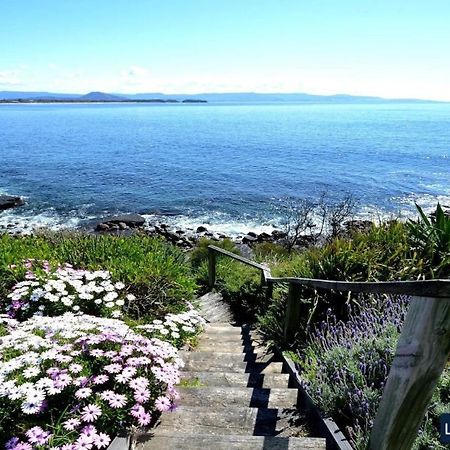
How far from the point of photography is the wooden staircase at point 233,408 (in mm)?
3184

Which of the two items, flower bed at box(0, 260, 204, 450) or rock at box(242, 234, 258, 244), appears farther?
rock at box(242, 234, 258, 244)

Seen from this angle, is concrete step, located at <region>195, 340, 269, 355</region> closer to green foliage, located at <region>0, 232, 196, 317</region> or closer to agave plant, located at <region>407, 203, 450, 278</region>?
green foliage, located at <region>0, 232, 196, 317</region>

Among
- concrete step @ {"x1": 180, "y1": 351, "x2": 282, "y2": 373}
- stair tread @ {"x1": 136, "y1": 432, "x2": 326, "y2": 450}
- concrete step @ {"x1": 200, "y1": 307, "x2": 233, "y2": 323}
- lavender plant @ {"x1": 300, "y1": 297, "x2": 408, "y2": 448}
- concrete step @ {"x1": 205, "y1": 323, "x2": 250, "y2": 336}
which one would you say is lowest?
concrete step @ {"x1": 200, "y1": 307, "x2": 233, "y2": 323}

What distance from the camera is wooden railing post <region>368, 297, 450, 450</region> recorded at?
1.98 m

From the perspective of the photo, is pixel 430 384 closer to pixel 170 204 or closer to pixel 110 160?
pixel 170 204

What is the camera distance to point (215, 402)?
416cm

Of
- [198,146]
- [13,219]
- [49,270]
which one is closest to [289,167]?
[198,146]

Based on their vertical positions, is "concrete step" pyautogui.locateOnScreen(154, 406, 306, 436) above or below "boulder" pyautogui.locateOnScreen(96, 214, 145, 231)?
above

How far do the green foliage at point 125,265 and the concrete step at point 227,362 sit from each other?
1.09m

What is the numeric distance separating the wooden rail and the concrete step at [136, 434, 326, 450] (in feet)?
2.71

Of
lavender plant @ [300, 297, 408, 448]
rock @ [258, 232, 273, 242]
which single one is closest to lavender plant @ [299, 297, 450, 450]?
lavender plant @ [300, 297, 408, 448]

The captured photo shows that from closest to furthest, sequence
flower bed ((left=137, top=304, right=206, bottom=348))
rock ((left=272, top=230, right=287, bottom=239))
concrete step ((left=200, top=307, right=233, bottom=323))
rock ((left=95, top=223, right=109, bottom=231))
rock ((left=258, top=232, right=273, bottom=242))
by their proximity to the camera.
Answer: flower bed ((left=137, top=304, right=206, bottom=348))
concrete step ((left=200, top=307, right=233, bottom=323))
rock ((left=258, top=232, right=273, bottom=242))
rock ((left=272, top=230, right=287, bottom=239))
rock ((left=95, top=223, right=109, bottom=231))

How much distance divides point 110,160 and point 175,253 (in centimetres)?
4217

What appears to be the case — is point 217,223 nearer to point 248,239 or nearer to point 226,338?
point 248,239
